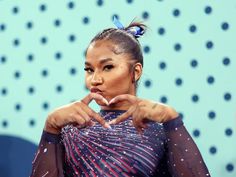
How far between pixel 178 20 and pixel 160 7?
0.07 m

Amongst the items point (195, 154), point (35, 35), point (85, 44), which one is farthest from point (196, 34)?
point (195, 154)

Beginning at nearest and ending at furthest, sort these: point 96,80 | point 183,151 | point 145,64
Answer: point 183,151, point 96,80, point 145,64

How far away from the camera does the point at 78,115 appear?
29.0 inches

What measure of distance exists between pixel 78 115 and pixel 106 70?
0.26 metres

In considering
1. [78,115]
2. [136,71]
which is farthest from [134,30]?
[78,115]

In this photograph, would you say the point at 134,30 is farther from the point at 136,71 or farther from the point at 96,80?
the point at 96,80

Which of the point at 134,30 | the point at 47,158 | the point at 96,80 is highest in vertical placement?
the point at 134,30

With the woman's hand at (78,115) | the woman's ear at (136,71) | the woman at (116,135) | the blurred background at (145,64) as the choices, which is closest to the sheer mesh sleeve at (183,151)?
the woman at (116,135)

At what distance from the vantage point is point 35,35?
1519 mm

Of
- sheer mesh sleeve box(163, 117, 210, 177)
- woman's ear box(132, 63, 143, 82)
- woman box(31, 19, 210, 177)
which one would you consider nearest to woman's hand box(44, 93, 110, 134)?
woman box(31, 19, 210, 177)

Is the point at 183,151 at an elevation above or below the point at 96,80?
below

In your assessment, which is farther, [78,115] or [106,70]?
[106,70]

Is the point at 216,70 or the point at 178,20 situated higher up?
the point at 178,20

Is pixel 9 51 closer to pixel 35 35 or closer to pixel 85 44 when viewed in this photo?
pixel 35 35
